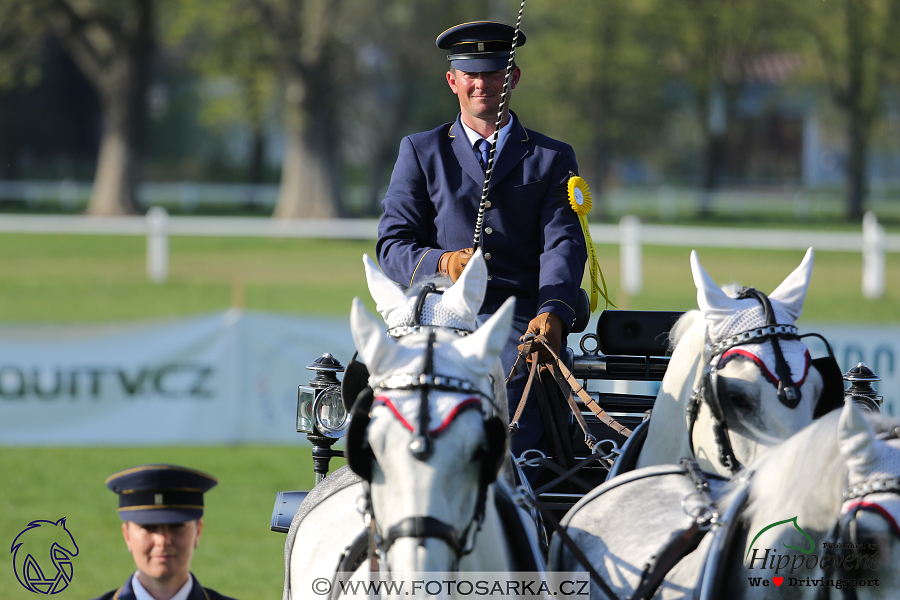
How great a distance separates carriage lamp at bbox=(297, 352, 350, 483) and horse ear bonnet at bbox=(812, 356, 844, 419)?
1.70 metres

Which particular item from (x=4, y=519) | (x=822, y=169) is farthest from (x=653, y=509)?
(x=822, y=169)

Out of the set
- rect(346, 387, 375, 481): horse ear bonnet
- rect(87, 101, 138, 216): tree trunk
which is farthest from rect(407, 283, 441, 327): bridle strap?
rect(87, 101, 138, 216): tree trunk

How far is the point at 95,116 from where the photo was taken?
146 feet

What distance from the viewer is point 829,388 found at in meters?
Answer: 3.11

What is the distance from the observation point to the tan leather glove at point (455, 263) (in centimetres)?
335

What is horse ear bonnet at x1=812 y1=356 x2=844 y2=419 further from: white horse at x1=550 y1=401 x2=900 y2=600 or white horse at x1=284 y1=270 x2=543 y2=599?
white horse at x1=284 y1=270 x2=543 y2=599

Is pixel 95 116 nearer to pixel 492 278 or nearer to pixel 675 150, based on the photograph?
pixel 675 150

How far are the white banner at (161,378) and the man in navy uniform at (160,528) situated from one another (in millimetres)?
5846

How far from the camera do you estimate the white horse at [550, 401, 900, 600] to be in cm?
219

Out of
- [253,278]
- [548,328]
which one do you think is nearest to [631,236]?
[253,278]

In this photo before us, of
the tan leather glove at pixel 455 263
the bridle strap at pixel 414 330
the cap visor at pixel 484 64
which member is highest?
the cap visor at pixel 484 64

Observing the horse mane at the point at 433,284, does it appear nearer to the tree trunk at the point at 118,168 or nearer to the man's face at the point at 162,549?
the man's face at the point at 162,549

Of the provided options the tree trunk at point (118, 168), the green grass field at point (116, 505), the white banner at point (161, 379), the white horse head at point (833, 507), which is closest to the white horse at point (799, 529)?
the white horse head at point (833, 507)

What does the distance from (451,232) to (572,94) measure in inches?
1336
